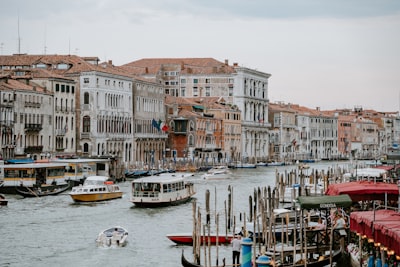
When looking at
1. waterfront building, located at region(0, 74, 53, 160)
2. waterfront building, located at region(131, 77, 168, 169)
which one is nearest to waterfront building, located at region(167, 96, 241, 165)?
waterfront building, located at region(131, 77, 168, 169)

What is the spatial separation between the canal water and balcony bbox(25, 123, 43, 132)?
9.01 meters

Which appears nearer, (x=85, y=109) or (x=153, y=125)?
(x=85, y=109)

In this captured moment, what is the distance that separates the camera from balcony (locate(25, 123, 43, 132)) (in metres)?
37.6

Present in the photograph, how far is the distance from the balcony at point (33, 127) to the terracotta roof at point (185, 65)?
886 inches

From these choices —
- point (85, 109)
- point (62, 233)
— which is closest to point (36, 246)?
point (62, 233)

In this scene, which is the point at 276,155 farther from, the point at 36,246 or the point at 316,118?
the point at 36,246

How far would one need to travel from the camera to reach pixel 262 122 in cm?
6588

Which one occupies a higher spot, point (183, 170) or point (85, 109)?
point (85, 109)

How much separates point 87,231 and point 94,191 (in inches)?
269

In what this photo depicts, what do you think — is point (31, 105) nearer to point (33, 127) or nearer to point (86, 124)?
point (33, 127)

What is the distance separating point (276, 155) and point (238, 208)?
44.4 metres

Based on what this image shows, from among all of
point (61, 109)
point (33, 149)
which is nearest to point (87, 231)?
point (33, 149)

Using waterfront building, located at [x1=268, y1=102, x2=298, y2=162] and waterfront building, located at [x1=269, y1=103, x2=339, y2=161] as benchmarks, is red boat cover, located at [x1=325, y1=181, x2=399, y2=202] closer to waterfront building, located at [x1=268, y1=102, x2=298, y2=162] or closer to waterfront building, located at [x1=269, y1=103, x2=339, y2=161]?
waterfront building, located at [x1=269, y1=103, x2=339, y2=161]

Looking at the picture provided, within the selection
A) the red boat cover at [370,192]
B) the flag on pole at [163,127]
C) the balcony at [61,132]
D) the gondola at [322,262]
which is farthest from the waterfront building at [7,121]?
the gondola at [322,262]
